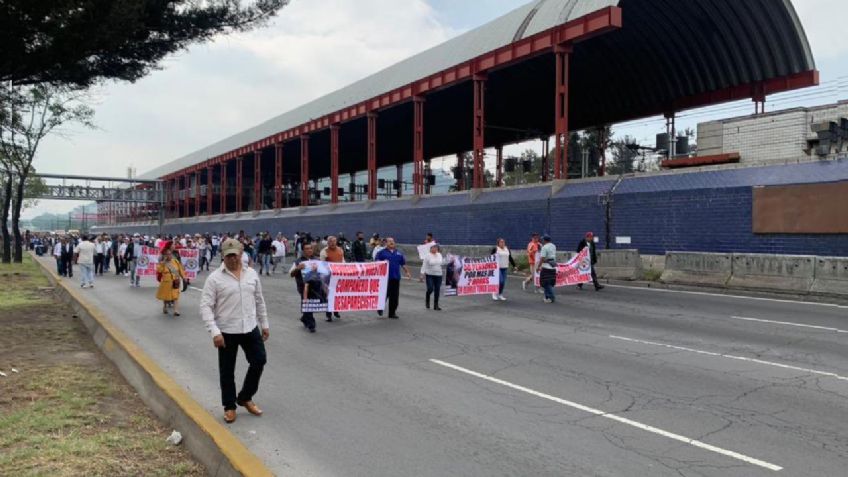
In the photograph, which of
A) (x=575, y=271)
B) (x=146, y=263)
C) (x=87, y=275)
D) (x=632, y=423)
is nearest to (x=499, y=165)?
(x=575, y=271)

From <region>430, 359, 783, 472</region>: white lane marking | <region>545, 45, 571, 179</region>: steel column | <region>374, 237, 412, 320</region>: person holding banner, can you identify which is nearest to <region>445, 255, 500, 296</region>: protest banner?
<region>374, 237, 412, 320</region>: person holding banner

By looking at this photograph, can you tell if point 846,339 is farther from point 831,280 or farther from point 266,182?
point 266,182

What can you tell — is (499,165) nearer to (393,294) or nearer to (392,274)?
(392,274)

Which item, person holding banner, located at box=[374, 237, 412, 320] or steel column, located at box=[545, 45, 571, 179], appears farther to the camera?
steel column, located at box=[545, 45, 571, 179]

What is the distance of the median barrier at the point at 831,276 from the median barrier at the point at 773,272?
14cm

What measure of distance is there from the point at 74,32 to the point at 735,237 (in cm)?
1746

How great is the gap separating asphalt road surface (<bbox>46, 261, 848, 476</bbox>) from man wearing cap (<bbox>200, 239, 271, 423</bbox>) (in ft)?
1.50

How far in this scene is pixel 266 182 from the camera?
75.5 meters

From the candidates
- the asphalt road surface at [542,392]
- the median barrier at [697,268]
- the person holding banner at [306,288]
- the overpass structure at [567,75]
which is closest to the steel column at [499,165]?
the overpass structure at [567,75]

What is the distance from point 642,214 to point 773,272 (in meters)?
5.52

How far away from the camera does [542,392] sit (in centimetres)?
691

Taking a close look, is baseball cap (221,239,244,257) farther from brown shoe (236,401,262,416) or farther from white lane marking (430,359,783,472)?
white lane marking (430,359,783,472)

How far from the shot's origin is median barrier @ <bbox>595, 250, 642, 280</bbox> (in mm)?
19484

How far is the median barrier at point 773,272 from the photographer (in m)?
15.5
